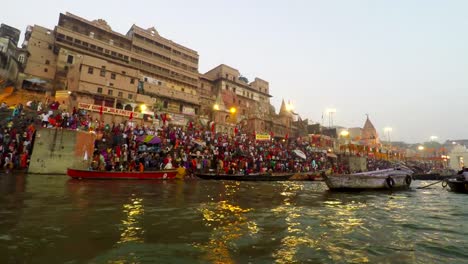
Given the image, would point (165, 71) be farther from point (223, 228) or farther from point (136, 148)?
point (223, 228)

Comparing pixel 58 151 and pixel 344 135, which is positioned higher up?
pixel 344 135

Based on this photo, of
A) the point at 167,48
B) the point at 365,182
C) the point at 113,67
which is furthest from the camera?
the point at 167,48

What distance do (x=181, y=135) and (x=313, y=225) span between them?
25.9 metres

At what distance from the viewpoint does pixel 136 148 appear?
26.2 meters

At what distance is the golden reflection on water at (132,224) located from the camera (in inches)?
211

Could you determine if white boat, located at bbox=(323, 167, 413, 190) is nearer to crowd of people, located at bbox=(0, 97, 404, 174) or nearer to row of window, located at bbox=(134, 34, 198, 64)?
crowd of people, located at bbox=(0, 97, 404, 174)

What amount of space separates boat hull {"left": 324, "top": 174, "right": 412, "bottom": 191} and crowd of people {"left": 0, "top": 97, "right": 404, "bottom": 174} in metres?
12.9

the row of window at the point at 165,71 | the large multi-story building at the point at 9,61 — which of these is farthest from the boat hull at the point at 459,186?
the large multi-story building at the point at 9,61

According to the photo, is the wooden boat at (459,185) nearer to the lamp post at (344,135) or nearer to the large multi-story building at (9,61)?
the lamp post at (344,135)

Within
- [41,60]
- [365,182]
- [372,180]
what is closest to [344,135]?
[372,180]

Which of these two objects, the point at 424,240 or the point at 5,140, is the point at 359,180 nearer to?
the point at 424,240

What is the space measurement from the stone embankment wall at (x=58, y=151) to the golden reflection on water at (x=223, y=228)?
17.6 m

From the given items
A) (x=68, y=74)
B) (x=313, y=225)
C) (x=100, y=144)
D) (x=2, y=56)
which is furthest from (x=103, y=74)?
(x=313, y=225)

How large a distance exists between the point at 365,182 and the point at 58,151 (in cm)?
2509
